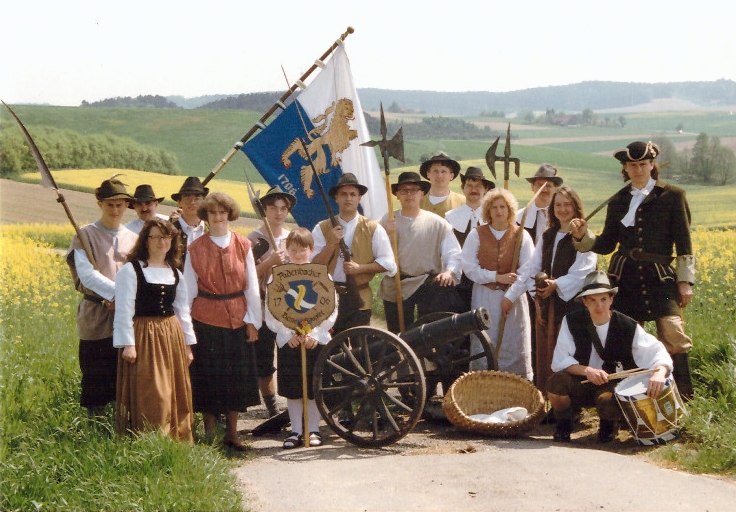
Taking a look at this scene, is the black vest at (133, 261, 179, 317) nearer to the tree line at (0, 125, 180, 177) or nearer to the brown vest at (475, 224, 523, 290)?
the brown vest at (475, 224, 523, 290)

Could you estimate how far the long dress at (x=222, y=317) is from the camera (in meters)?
6.37

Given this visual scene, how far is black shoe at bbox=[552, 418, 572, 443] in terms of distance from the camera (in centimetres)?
655

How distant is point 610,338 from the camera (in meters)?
6.40

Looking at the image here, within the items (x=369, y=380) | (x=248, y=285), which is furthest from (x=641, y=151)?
(x=248, y=285)

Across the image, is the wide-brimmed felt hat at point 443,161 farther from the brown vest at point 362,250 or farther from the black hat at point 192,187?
the black hat at point 192,187

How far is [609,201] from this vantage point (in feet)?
23.0

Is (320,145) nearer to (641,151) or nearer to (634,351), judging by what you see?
(641,151)

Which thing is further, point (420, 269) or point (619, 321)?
point (420, 269)

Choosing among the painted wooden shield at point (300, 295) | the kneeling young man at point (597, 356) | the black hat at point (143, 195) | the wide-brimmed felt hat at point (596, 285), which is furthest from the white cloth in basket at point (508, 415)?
the black hat at point (143, 195)

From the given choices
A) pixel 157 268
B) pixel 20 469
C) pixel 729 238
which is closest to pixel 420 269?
pixel 157 268

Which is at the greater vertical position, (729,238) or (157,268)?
(157,268)

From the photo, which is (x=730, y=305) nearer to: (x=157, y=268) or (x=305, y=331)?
(x=305, y=331)

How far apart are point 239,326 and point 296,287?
0.49m

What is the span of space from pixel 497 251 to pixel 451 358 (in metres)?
0.95
